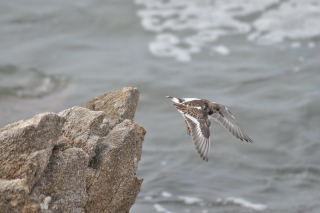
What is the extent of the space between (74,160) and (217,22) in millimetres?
14684

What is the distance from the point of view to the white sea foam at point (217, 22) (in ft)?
55.5

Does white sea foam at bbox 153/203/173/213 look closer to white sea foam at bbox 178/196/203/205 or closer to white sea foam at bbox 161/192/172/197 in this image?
white sea foam at bbox 161/192/172/197

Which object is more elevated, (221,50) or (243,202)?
(221,50)

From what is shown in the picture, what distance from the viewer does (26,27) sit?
17.6m

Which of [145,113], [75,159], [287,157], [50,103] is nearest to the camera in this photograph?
[75,159]

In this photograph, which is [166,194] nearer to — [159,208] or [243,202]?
[159,208]

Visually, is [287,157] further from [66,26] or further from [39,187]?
[66,26]

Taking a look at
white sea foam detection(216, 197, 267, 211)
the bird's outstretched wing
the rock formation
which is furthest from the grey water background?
the rock formation

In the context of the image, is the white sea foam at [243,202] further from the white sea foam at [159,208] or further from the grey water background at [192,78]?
the white sea foam at [159,208]

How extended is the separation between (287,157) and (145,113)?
4.39 meters

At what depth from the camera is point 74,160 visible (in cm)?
440

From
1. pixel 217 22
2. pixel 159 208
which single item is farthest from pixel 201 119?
pixel 217 22

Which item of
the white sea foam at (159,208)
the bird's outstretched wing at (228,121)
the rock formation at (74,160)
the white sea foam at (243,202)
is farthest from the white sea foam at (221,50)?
the rock formation at (74,160)

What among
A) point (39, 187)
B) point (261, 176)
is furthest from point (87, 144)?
point (261, 176)
